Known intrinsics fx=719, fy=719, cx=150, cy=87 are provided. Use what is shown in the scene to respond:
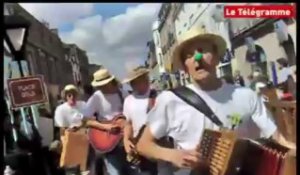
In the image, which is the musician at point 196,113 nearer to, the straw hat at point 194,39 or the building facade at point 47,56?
the straw hat at point 194,39

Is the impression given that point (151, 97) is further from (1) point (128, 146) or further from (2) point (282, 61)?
(2) point (282, 61)

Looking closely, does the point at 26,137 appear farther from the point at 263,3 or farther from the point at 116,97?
the point at 263,3

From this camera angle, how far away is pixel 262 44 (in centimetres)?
378

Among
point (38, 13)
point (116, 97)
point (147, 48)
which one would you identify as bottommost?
point (116, 97)


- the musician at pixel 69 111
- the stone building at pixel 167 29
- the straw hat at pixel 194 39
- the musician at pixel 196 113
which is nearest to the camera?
the musician at pixel 196 113

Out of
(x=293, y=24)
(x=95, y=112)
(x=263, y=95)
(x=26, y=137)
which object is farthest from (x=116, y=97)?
(x=293, y=24)

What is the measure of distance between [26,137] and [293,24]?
1531 millimetres

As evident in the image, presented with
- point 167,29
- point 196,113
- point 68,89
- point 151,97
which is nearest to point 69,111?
point 68,89

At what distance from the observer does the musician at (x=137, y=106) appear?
3719 mm

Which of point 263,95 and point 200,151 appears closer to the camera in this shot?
point 200,151

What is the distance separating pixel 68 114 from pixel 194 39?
85 centimetres

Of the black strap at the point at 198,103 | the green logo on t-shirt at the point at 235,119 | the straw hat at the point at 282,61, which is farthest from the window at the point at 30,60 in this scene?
the straw hat at the point at 282,61

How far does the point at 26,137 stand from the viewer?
12.6 feet

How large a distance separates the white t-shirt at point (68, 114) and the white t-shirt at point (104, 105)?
0.04m
